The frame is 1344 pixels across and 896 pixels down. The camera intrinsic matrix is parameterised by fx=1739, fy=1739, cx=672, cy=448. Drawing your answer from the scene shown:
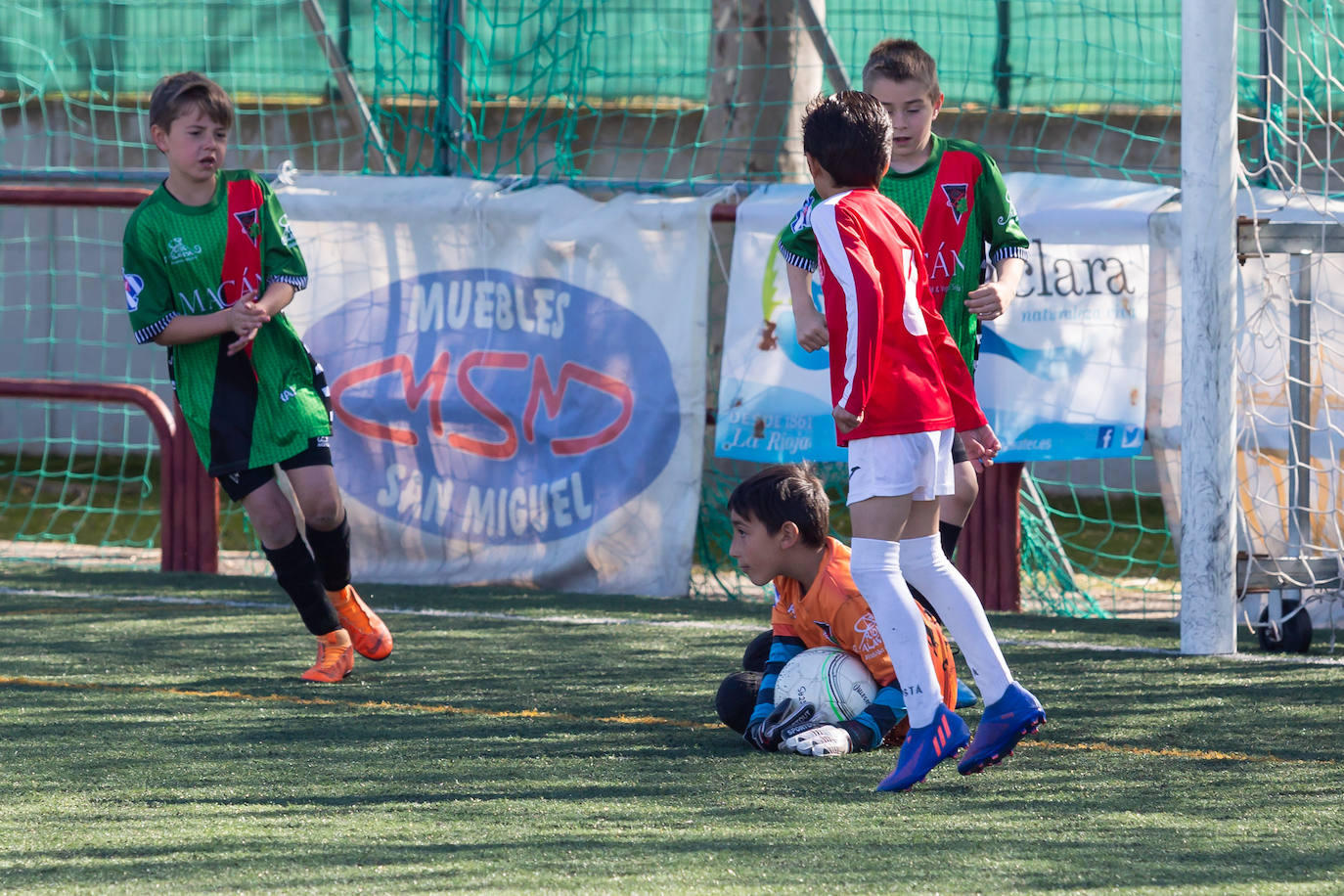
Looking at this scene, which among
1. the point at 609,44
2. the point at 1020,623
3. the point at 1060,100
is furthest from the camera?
the point at 609,44

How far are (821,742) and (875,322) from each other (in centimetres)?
91

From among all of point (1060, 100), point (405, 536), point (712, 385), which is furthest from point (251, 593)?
point (1060, 100)

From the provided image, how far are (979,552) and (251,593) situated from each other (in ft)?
8.75

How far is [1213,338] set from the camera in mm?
4906

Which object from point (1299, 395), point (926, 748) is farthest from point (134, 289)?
point (1299, 395)

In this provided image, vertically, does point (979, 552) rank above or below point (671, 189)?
below

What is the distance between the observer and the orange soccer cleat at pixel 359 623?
4684 millimetres

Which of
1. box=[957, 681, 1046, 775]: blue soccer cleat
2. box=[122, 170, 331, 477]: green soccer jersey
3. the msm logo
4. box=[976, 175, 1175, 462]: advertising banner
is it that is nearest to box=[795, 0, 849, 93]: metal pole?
box=[976, 175, 1175, 462]: advertising banner

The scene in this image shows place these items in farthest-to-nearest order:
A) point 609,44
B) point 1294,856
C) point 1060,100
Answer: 1. point 609,44
2. point 1060,100
3. point 1294,856

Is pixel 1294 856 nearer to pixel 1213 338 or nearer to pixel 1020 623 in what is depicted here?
pixel 1213 338

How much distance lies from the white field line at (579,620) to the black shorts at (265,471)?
4.63 ft

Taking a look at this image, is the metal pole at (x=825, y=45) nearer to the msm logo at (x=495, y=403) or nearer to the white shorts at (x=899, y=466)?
the msm logo at (x=495, y=403)

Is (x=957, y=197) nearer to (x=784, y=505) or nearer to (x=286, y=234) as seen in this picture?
(x=784, y=505)

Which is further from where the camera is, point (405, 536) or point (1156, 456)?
point (405, 536)
